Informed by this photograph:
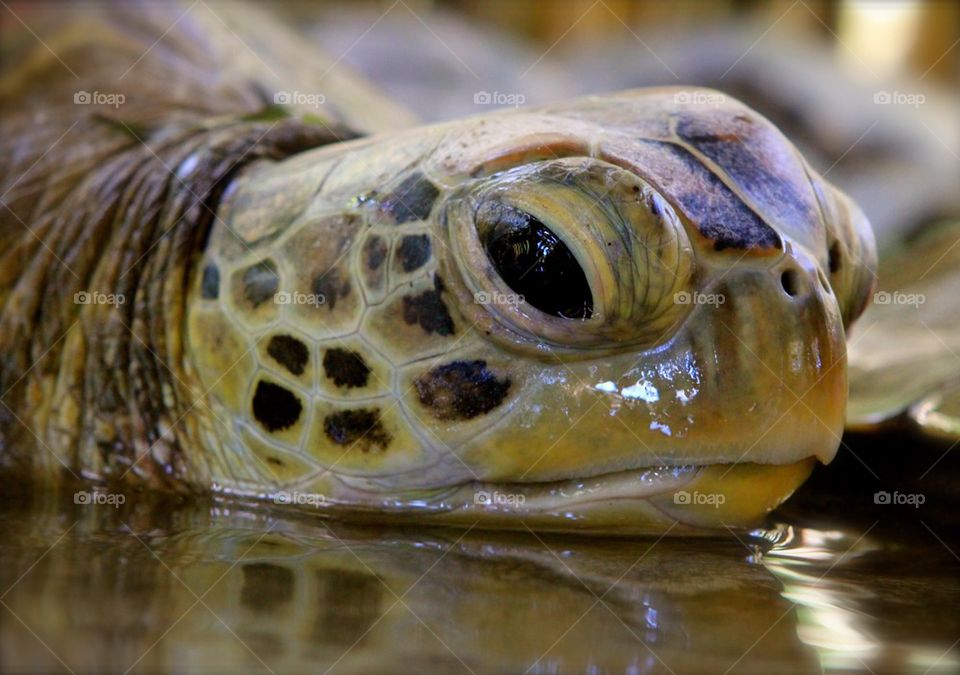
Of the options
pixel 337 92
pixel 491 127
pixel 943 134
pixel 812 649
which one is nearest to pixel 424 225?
pixel 491 127

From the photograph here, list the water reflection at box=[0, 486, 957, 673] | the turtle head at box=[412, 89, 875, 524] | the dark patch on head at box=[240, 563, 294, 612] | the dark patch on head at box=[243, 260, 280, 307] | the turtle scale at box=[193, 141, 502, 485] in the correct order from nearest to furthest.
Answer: the water reflection at box=[0, 486, 957, 673] < the dark patch on head at box=[240, 563, 294, 612] < the turtle head at box=[412, 89, 875, 524] < the turtle scale at box=[193, 141, 502, 485] < the dark patch on head at box=[243, 260, 280, 307]

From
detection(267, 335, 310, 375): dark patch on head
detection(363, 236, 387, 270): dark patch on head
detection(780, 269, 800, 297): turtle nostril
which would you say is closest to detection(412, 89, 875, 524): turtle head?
detection(780, 269, 800, 297): turtle nostril

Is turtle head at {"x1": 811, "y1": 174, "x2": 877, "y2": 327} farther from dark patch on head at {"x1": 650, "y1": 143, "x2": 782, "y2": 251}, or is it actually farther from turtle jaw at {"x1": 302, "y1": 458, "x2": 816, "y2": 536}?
turtle jaw at {"x1": 302, "y1": 458, "x2": 816, "y2": 536}

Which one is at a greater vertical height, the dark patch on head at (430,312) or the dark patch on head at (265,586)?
the dark patch on head at (430,312)

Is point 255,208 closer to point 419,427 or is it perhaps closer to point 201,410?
point 201,410

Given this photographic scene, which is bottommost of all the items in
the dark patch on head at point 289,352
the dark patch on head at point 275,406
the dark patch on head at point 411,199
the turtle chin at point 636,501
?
the turtle chin at point 636,501

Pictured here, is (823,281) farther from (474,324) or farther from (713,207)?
(474,324)

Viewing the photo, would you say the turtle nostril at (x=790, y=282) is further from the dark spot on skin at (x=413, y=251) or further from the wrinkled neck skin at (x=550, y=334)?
the dark spot on skin at (x=413, y=251)

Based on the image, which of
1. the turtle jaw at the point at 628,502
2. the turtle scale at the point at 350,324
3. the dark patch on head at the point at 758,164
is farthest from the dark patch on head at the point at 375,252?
the dark patch on head at the point at 758,164
